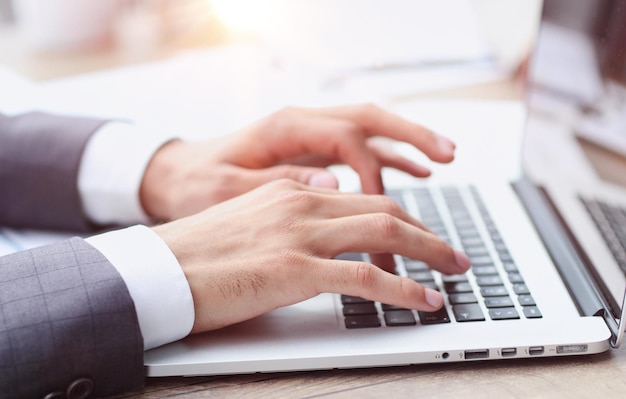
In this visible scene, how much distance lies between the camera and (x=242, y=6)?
1.31m

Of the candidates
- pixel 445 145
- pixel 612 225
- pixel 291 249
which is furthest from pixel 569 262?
pixel 291 249

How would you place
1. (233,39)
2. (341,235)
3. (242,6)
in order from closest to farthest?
1. (341,235)
2. (242,6)
3. (233,39)

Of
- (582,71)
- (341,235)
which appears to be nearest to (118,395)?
(341,235)

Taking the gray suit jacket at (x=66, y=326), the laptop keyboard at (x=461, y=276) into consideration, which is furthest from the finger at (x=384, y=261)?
the gray suit jacket at (x=66, y=326)

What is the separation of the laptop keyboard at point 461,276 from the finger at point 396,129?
74mm

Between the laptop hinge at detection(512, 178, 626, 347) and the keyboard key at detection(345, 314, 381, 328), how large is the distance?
179mm

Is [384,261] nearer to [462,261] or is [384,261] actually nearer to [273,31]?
[462,261]

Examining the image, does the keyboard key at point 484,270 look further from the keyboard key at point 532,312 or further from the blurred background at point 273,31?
the blurred background at point 273,31

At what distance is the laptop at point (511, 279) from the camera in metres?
0.58

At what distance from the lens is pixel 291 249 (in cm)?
62

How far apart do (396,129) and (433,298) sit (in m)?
0.25

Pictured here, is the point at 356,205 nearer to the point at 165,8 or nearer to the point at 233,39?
the point at 233,39

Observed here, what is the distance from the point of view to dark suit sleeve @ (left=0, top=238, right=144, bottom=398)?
53cm

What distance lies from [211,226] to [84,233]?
236 millimetres
